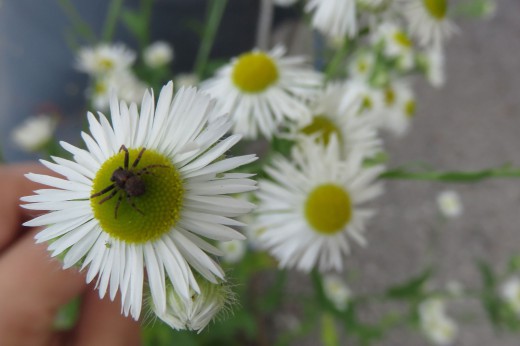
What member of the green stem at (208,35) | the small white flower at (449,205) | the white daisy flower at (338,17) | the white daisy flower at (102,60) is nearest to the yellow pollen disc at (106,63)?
the white daisy flower at (102,60)

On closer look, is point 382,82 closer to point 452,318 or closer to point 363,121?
point 363,121

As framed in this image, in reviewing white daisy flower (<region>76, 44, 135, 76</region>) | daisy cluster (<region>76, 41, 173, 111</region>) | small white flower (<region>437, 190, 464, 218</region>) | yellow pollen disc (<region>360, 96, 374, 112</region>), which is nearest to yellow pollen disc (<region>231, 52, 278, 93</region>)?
yellow pollen disc (<region>360, 96, 374, 112</region>)

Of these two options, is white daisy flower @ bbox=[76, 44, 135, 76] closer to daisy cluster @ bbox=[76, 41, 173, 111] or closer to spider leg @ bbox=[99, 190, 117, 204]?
daisy cluster @ bbox=[76, 41, 173, 111]

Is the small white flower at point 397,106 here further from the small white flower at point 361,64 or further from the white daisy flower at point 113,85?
the white daisy flower at point 113,85

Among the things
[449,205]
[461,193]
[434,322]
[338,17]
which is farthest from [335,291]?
[338,17]

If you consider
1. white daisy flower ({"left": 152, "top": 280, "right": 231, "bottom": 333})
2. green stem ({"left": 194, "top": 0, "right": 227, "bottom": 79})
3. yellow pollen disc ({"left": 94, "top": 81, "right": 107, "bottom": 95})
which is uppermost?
yellow pollen disc ({"left": 94, "top": 81, "right": 107, "bottom": 95})

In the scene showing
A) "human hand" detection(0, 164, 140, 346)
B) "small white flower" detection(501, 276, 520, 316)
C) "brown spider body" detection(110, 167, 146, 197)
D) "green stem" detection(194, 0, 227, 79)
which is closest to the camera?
"brown spider body" detection(110, 167, 146, 197)

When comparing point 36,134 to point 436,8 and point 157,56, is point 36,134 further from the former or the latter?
point 436,8
